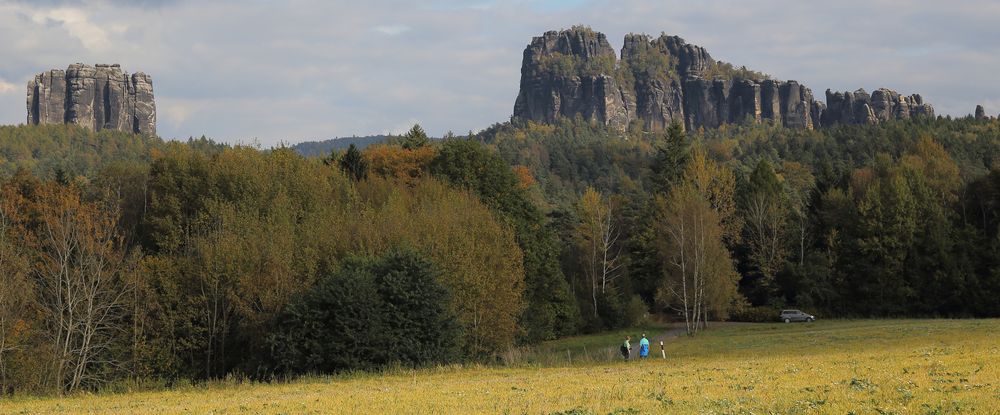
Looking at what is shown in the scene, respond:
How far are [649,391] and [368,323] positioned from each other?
1888 centimetres

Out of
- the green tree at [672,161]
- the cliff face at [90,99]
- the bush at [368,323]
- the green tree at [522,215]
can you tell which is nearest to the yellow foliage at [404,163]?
the green tree at [522,215]

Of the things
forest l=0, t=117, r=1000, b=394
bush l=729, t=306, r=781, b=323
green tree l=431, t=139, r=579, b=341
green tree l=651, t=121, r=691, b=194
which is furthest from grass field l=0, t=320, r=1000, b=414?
green tree l=651, t=121, r=691, b=194

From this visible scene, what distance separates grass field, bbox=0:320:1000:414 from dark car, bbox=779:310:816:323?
90.0ft

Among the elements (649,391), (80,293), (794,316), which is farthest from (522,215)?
(649,391)

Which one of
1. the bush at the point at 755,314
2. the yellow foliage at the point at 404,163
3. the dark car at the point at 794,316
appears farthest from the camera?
the yellow foliage at the point at 404,163

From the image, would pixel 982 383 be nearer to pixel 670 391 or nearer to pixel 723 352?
pixel 670 391

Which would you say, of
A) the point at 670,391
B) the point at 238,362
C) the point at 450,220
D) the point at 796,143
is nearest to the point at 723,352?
the point at 450,220

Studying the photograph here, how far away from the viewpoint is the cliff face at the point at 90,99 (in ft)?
595

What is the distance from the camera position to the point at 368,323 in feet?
115

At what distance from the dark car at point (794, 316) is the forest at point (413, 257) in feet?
5.87

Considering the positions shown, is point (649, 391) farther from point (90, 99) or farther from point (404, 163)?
point (90, 99)

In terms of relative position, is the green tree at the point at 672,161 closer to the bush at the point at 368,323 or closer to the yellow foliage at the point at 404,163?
the yellow foliage at the point at 404,163

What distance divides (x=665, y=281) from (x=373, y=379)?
33810 millimetres

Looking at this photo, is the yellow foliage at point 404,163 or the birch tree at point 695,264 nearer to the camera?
the birch tree at point 695,264
